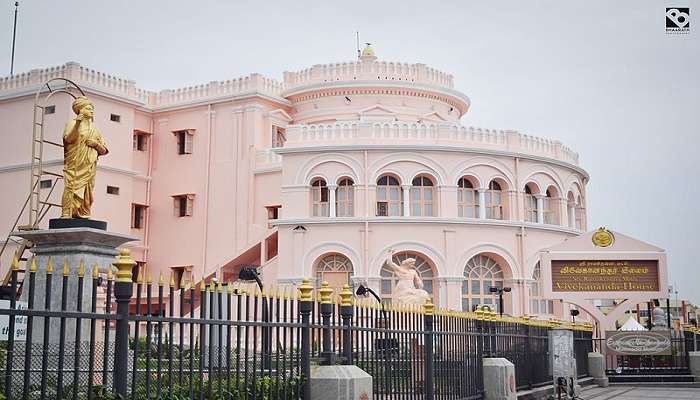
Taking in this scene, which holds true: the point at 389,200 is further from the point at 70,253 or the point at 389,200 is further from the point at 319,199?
the point at 70,253

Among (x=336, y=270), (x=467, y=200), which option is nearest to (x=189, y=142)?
(x=336, y=270)

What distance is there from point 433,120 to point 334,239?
785 centimetres

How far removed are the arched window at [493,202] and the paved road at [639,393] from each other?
36.5ft

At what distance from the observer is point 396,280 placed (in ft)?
98.6

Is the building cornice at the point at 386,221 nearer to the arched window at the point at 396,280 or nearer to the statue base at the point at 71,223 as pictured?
the arched window at the point at 396,280

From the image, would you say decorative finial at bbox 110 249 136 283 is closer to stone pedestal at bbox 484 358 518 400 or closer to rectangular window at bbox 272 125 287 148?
stone pedestal at bbox 484 358 518 400

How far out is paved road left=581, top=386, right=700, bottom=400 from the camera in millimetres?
17734

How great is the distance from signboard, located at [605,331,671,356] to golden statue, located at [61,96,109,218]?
1467 centimetres

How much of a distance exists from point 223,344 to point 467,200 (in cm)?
2194

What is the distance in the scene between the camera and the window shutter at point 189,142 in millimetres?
35875

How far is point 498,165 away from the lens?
104 feet

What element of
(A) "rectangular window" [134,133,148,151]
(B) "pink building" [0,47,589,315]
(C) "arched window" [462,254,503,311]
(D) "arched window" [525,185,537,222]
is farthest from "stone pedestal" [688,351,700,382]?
(A) "rectangular window" [134,133,148,151]

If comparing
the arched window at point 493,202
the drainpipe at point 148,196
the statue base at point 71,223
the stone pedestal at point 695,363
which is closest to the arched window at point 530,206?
the arched window at point 493,202

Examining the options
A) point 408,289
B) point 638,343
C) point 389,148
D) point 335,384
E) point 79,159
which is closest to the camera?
point 335,384
